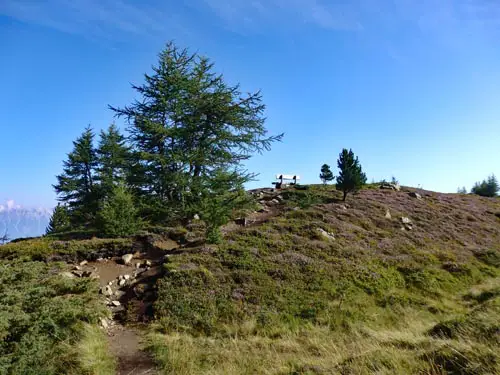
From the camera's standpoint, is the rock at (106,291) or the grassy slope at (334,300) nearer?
A: the grassy slope at (334,300)

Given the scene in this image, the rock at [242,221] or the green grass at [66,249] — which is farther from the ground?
the rock at [242,221]

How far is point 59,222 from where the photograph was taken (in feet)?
124

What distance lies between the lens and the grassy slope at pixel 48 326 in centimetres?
618

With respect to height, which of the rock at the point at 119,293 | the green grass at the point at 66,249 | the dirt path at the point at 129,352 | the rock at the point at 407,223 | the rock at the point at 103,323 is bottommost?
the dirt path at the point at 129,352

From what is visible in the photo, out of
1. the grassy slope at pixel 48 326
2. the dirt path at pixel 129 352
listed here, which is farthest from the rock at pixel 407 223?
the grassy slope at pixel 48 326

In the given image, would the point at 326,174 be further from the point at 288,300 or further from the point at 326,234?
the point at 288,300

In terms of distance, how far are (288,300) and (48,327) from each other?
800 centimetres

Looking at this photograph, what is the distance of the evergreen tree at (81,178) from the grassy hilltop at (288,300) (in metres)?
17.8

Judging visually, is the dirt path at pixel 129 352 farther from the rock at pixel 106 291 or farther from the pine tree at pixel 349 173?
the pine tree at pixel 349 173

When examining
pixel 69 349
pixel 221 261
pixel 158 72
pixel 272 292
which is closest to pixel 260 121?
pixel 158 72

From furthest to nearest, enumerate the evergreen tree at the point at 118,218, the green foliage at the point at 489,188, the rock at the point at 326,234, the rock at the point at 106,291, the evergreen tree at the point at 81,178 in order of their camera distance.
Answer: the green foliage at the point at 489,188, the evergreen tree at the point at 81,178, the rock at the point at 326,234, the evergreen tree at the point at 118,218, the rock at the point at 106,291

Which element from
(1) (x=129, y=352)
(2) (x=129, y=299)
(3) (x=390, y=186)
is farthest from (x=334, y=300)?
(3) (x=390, y=186)

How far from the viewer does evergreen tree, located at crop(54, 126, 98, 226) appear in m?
31.3

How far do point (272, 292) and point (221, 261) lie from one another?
10.3 feet
